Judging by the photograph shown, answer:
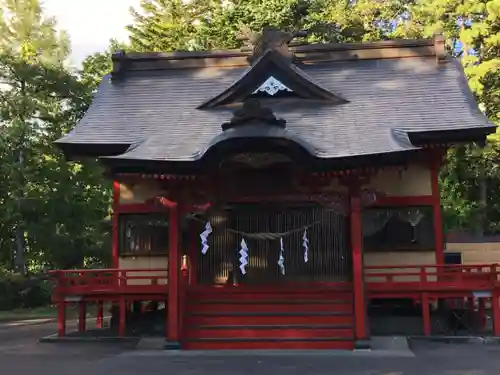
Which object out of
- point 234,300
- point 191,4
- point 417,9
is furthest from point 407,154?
point 191,4

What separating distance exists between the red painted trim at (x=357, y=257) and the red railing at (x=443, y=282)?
1.09m

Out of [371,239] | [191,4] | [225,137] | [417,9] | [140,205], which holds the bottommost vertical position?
[371,239]

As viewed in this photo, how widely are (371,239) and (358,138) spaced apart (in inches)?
105

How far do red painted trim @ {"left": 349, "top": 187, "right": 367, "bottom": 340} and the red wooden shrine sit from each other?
23 mm

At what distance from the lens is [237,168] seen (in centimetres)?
1259

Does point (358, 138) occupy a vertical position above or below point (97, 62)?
below

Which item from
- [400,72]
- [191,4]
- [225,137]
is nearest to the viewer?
[225,137]

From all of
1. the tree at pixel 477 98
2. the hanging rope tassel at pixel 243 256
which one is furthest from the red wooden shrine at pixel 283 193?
the tree at pixel 477 98

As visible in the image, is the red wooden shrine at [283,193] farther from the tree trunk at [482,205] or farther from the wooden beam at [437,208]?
the tree trunk at [482,205]

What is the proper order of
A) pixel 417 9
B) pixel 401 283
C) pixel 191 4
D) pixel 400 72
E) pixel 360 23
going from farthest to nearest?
pixel 191 4
pixel 360 23
pixel 417 9
pixel 400 72
pixel 401 283

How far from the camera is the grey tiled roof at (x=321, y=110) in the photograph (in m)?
12.7

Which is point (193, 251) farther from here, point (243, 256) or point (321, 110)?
point (321, 110)

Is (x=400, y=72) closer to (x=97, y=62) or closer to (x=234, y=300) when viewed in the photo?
(x=234, y=300)

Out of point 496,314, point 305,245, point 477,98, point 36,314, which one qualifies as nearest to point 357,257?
point 305,245
